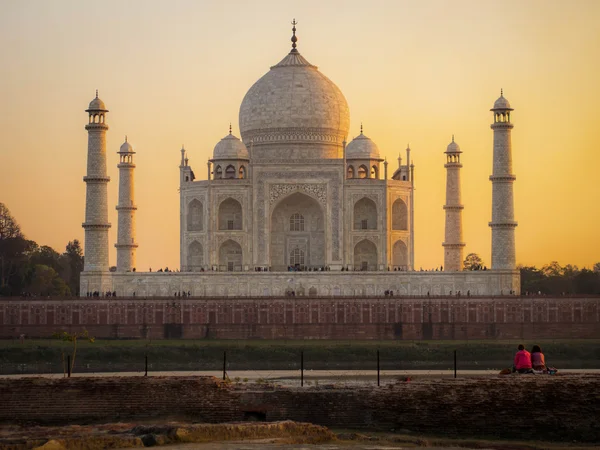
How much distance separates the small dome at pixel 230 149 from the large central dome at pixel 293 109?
1075mm

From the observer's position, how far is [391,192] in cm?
5116

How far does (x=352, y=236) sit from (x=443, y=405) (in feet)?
95.2

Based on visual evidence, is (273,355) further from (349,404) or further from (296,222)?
(296,222)

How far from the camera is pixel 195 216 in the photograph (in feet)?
169

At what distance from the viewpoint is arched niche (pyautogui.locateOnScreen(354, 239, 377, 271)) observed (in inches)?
2004

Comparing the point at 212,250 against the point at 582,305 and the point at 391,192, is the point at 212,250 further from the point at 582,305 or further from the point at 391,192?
the point at 582,305

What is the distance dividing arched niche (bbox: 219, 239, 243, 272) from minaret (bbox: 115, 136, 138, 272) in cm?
348

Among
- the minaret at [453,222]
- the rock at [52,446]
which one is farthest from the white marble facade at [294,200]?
the rock at [52,446]

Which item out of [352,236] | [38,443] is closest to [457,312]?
[352,236]

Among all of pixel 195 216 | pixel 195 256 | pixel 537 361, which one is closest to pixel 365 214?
pixel 195 216

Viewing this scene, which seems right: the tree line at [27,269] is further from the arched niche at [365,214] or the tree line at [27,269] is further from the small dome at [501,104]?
the small dome at [501,104]

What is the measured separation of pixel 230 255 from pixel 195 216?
6.98ft

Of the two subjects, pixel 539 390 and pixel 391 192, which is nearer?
pixel 539 390

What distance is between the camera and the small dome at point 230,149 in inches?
2031
